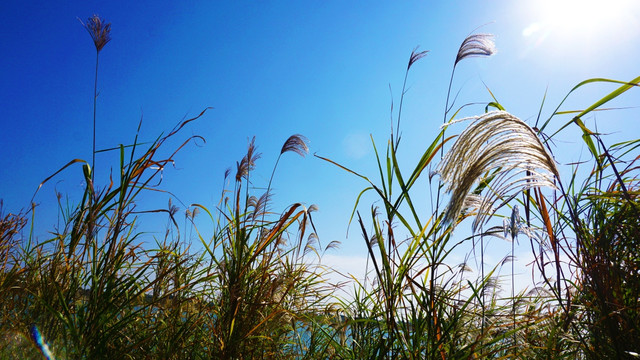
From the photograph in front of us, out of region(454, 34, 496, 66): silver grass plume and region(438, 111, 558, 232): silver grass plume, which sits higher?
region(454, 34, 496, 66): silver grass plume

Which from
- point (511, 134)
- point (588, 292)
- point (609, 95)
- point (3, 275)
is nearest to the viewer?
point (511, 134)

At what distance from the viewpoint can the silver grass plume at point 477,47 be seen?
1.70 m

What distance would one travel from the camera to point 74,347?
5.91ft

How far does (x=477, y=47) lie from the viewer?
175cm

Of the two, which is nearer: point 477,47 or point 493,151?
point 493,151

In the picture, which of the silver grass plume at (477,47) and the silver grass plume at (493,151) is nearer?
the silver grass plume at (493,151)

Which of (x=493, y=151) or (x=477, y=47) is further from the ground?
(x=477, y=47)

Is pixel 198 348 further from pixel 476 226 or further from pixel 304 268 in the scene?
pixel 476 226

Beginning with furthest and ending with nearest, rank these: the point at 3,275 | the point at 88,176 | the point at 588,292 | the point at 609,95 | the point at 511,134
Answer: the point at 3,275 → the point at 88,176 → the point at 588,292 → the point at 609,95 → the point at 511,134

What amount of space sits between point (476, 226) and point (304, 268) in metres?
1.94

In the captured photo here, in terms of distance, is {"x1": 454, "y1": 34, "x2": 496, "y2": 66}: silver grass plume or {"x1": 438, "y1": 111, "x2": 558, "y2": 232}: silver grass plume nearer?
{"x1": 438, "y1": 111, "x2": 558, "y2": 232}: silver grass plume

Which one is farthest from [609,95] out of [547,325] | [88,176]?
[88,176]

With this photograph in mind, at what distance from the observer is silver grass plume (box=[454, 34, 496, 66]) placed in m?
1.70

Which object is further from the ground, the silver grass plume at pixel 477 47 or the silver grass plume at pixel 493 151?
the silver grass plume at pixel 477 47
